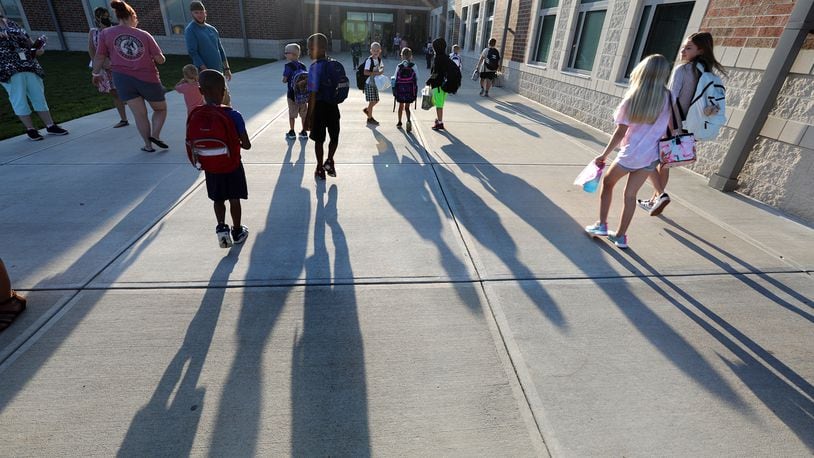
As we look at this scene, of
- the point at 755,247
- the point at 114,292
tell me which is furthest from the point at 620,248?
the point at 114,292

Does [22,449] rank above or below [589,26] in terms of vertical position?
below

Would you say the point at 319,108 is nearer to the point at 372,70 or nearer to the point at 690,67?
the point at 372,70

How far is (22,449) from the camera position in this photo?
172cm

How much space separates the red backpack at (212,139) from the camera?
2.95 m

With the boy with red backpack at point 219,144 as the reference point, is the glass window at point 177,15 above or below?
above

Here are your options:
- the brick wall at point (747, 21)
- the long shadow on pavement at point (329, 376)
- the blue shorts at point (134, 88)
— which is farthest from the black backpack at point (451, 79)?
the long shadow on pavement at point (329, 376)

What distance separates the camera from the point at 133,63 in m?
5.24

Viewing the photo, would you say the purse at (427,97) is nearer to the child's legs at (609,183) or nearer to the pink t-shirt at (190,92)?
the pink t-shirt at (190,92)

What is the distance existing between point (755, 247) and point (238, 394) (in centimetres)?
455

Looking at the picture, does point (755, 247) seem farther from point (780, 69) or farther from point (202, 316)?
point (202, 316)

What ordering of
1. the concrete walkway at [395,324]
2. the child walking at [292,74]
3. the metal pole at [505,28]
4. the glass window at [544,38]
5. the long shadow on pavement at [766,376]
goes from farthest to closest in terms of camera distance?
1. the metal pole at [505,28]
2. the glass window at [544,38]
3. the child walking at [292,74]
4. the long shadow on pavement at [766,376]
5. the concrete walkway at [395,324]

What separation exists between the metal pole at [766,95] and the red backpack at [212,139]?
5818 millimetres

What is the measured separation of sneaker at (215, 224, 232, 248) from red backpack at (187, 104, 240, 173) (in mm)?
483

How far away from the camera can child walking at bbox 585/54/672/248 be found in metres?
3.00
